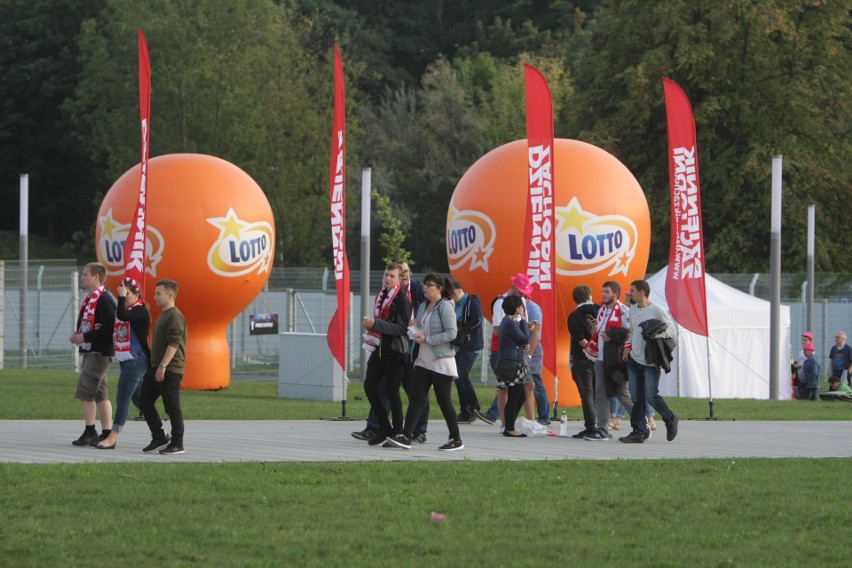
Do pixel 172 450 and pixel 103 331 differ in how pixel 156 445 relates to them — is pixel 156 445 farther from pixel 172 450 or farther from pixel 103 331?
pixel 103 331

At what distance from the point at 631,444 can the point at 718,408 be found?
6.58 metres

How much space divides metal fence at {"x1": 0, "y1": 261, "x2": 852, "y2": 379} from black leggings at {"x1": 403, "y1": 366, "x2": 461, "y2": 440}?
16036 mm

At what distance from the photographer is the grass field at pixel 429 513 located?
7707 mm

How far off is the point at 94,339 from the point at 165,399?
95cm

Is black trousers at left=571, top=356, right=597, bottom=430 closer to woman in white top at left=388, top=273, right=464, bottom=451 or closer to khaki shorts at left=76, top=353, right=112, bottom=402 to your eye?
woman in white top at left=388, top=273, right=464, bottom=451

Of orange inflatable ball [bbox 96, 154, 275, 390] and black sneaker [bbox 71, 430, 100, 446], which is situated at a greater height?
orange inflatable ball [bbox 96, 154, 275, 390]

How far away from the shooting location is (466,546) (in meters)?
7.97

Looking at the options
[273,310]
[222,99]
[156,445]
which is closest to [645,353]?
[156,445]

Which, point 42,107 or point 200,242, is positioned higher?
point 42,107

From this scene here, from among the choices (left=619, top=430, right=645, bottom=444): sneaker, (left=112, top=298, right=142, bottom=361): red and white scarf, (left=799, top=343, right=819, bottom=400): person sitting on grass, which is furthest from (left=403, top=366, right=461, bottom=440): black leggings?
(left=799, top=343, right=819, bottom=400): person sitting on grass

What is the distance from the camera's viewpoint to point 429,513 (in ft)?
29.5

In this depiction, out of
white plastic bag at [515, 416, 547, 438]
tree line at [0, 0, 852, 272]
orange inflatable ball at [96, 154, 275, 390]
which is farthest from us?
tree line at [0, 0, 852, 272]

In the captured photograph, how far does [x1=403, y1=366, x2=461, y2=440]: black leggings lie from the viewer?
42.1 ft

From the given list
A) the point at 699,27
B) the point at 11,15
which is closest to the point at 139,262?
the point at 699,27
